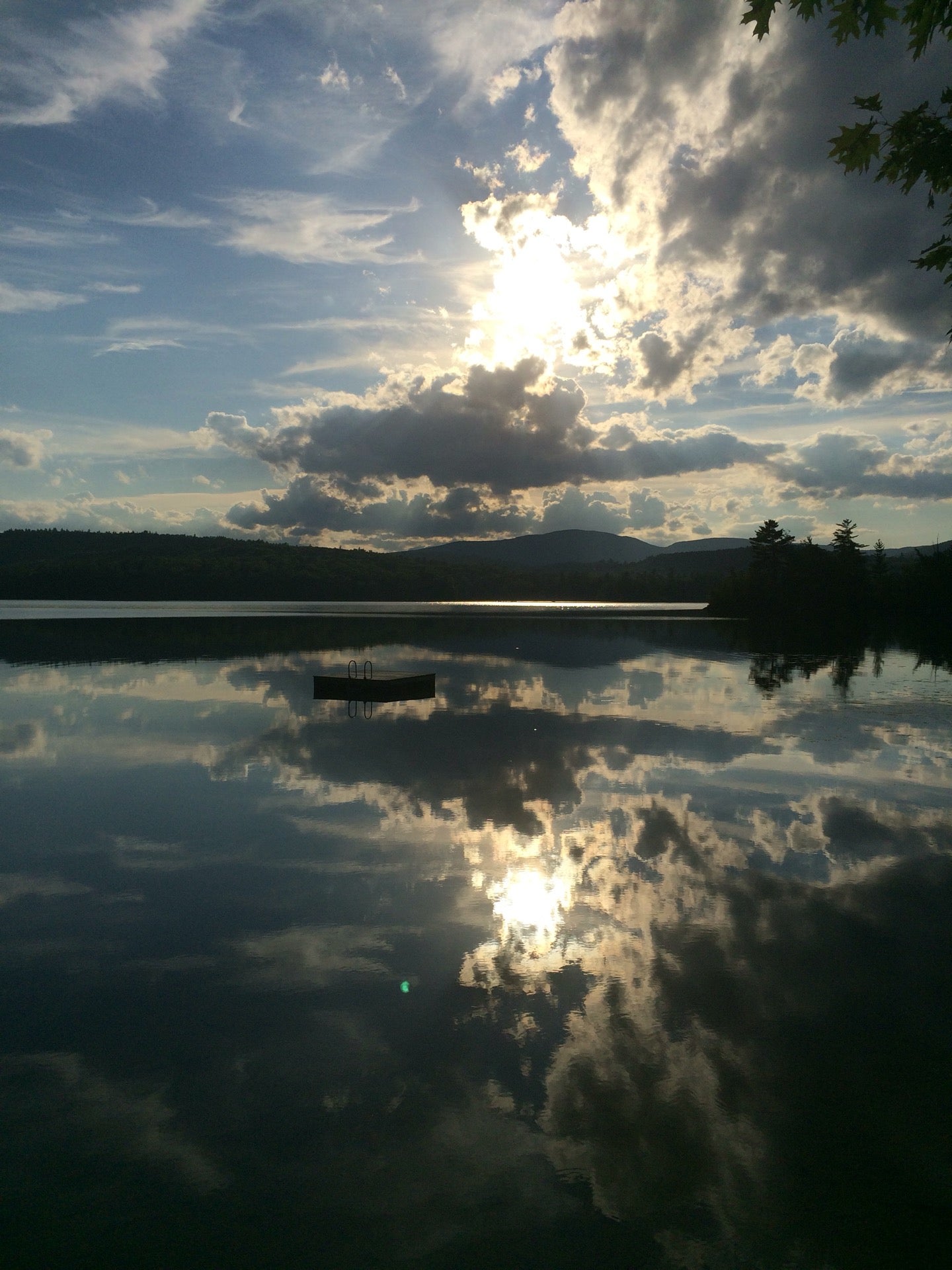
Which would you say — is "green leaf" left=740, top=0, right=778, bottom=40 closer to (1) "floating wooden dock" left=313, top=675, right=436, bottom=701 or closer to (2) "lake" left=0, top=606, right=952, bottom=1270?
(2) "lake" left=0, top=606, right=952, bottom=1270

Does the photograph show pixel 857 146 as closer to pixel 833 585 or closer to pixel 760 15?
pixel 760 15

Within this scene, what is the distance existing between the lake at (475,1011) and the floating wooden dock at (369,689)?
1253cm

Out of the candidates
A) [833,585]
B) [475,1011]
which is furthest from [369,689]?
[833,585]

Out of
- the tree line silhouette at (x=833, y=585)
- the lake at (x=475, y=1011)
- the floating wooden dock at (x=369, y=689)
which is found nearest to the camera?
the lake at (x=475, y=1011)

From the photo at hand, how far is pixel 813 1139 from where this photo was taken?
23.6 ft

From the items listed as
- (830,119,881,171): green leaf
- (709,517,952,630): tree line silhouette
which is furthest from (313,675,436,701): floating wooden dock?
(709,517,952,630): tree line silhouette

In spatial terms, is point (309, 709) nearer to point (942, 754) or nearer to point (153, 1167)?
point (942, 754)

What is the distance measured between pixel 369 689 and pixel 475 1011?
27729 mm

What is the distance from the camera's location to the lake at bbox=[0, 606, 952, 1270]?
6363 millimetres

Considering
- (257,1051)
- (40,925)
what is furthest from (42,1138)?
(40,925)

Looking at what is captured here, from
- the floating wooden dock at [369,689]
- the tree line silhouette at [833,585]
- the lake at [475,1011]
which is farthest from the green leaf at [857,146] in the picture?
the tree line silhouette at [833,585]

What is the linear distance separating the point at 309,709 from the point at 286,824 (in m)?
16.2

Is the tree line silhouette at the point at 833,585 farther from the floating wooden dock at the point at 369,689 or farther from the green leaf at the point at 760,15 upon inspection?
the green leaf at the point at 760,15

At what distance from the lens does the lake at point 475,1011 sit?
636 cm
